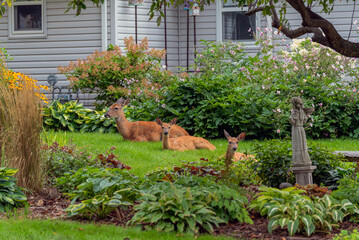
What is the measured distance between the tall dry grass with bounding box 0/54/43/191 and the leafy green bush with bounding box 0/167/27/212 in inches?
11.6

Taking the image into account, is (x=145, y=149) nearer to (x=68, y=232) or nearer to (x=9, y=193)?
(x=9, y=193)

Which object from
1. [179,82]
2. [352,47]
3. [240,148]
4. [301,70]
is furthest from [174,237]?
[301,70]

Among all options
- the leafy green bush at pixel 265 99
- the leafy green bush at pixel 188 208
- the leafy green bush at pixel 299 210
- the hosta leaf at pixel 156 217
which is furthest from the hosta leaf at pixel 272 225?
the leafy green bush at pixel 265 99

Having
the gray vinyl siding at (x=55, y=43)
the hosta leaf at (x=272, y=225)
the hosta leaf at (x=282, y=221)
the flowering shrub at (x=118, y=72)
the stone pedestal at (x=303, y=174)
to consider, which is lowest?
the hosta leaf at (x=272, y=225)

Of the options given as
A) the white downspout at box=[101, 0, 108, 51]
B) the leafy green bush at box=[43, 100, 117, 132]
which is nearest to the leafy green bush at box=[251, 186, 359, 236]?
the leafy green bush at box=[43, 100, 117, 132]

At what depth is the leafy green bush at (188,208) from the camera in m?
5.34

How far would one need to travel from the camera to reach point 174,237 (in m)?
5.13

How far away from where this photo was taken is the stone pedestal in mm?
6633

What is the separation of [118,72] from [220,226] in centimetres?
1020

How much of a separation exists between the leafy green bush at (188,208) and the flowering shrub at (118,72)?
30.0 ft

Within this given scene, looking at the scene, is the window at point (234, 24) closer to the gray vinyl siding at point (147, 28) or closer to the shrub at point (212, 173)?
the gray vinyl siding at point (147, 28)

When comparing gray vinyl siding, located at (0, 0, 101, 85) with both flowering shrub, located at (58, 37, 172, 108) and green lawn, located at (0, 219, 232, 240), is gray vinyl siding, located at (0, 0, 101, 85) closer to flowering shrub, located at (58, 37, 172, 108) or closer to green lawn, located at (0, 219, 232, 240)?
flowering shrub, located at (58, 37, 172, 108)

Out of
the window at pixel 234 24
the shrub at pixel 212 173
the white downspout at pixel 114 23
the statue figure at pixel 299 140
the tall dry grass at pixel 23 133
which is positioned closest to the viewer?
the statue figure at pixel 299 140

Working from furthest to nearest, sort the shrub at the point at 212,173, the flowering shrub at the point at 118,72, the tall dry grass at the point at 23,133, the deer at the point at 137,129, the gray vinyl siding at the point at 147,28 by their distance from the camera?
the gray vinyl siding at the point at 147,28 < the flowering shrub at the point at 118,72 < the deer at the point at 137,129 < the shrub at the point at 212,173 < the tall dry grass at the point at 23,133
